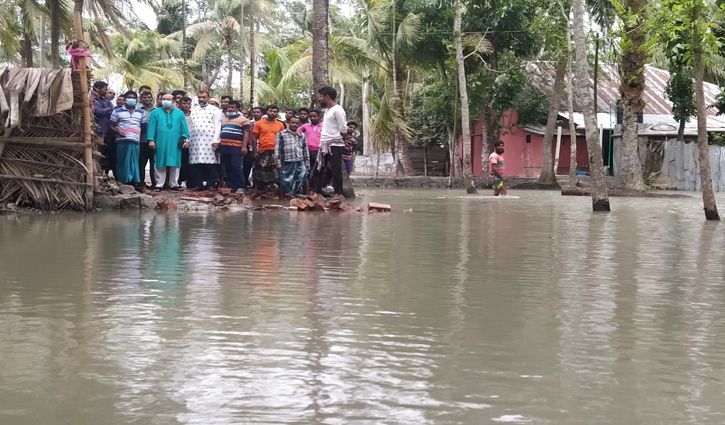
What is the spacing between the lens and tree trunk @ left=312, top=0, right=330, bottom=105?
16750 millimetres

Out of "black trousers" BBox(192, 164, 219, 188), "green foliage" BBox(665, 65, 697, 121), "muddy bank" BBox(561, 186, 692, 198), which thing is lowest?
"muddy bank" BBox(561, 186, 692, 198)

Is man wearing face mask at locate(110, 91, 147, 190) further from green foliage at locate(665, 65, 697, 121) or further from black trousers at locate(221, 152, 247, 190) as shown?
green foliage at locate(665, 65, 697, 121)

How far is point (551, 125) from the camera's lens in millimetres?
28609

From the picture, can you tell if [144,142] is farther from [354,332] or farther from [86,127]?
[354,332]

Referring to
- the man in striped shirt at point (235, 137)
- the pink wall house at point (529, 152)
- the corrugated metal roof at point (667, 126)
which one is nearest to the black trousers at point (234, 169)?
the man in striped shirt at point (235, 137)

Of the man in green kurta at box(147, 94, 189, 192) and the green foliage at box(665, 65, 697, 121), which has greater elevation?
the green foliage at box(665, 65, 697, 121)

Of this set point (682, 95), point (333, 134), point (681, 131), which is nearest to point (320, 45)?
point (333, 134)

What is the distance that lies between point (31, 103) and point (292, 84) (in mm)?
28054

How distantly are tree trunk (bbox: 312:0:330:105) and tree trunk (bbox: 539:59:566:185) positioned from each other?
13.5 m

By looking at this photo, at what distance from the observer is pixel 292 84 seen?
3894 cm

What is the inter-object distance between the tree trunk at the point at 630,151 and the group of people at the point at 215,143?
1124cm

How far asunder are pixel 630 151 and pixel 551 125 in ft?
14.9

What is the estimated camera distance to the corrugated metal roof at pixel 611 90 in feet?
114

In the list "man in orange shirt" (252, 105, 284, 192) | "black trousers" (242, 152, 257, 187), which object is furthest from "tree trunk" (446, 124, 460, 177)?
"man in orange shirt" (252, 105, 284, 192)
